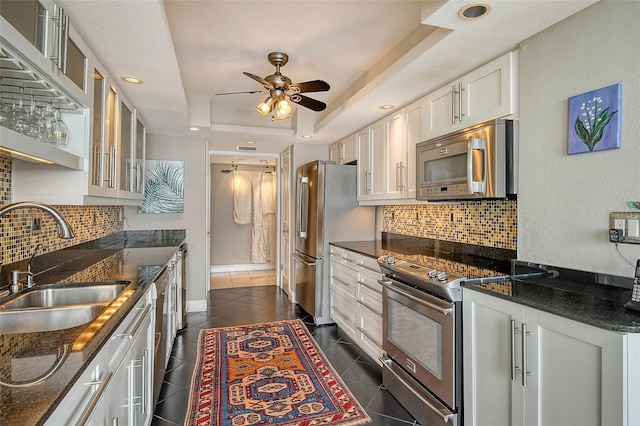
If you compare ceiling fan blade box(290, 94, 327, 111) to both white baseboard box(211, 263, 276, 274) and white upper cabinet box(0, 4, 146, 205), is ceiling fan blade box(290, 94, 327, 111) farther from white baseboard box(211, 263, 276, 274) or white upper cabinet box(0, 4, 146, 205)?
white baseboard box(211, 263, 276, 274)

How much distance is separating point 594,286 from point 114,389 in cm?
200

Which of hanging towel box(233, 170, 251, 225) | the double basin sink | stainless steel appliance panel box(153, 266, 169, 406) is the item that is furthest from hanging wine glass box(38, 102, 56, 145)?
hanging towel box(233, 170, 251, 225)

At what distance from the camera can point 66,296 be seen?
163 cm

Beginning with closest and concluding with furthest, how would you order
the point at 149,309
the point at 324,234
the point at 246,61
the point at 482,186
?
the point at 149,309 → the point at 482,186 → the point at 246,61 → the point at 324,234

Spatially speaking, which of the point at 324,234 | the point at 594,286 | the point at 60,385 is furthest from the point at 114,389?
the point at 324,234

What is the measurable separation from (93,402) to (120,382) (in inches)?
14.7

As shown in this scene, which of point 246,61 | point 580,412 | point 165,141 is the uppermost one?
point 246,61

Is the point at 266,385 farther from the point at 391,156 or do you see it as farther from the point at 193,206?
the point at 193,206

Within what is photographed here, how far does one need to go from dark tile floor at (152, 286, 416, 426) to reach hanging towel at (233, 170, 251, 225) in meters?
1.96

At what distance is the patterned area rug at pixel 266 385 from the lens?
2.05 m

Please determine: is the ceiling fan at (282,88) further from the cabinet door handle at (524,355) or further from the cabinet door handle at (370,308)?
the cabinet door handle at (524,355)

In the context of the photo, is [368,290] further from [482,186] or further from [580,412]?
[580,412]

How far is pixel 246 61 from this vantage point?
108 inches

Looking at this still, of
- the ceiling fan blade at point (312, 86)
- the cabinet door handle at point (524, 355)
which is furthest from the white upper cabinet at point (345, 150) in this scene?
the cabinet door handle at point (524, 355)
